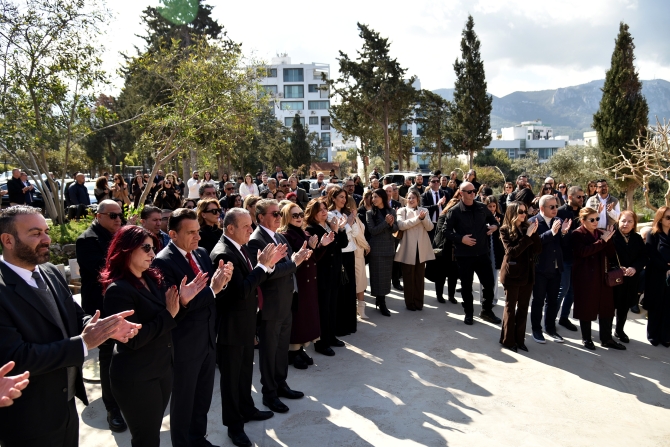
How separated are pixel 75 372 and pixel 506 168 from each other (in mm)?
58044

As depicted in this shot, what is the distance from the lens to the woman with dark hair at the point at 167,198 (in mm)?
10758

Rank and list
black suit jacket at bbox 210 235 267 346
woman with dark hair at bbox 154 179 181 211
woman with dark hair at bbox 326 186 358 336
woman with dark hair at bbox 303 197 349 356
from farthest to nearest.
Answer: woman with dark hair at bbox 154 179 181 211, woman with dark hair at bbox 326 186 358 336, woman with dark hair at bbox 303 197 349 356, black suit jacket at bbox 210 235 267 346

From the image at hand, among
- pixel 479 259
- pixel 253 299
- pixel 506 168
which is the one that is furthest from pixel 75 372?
pixel 506 168

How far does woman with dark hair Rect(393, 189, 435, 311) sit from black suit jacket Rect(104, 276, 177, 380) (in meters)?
5.15

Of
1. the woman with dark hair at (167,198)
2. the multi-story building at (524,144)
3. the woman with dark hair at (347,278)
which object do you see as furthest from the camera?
the multi-story building at (524,144)

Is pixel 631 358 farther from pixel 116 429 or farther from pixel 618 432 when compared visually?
pixel 116 429

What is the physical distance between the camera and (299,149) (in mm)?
45938

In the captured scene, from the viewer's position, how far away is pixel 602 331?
6461 mm

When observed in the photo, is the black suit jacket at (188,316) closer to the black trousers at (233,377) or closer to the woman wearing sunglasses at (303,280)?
the black trousers at (233,377)

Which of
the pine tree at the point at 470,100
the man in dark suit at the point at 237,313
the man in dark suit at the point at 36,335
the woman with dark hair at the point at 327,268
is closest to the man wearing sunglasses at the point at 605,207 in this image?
the woman with dark hair at the point at 327,268

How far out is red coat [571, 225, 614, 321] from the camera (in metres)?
6.33

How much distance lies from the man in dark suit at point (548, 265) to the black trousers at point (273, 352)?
3487 mm

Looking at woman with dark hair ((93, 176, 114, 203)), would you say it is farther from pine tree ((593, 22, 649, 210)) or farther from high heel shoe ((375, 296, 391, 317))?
pine tree ((593, 22, 649, 210))

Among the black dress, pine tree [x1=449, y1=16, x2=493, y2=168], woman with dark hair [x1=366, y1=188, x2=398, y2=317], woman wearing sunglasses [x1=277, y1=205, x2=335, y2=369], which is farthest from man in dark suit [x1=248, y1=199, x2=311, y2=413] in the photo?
pine tree [x1=449, y1=16, x2=493, y2=168]
